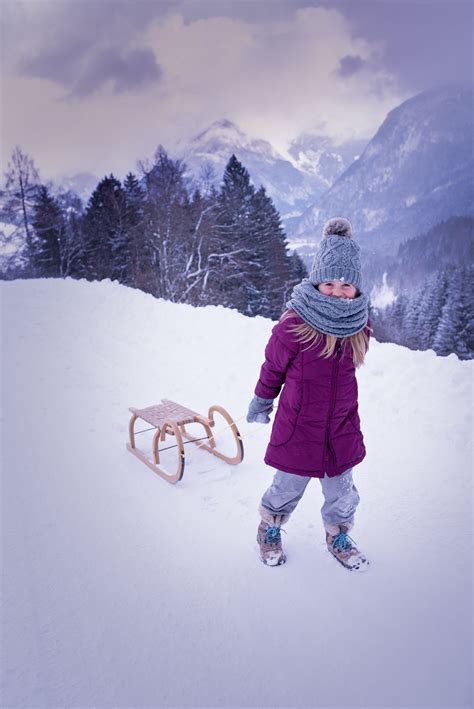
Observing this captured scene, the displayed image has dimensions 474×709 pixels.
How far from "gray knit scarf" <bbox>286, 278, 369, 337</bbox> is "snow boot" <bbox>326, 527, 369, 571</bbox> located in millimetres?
1419

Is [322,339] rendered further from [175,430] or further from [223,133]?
[223,133]

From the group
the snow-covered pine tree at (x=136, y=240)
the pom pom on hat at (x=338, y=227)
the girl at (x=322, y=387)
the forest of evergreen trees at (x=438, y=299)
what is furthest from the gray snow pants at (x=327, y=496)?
the snow-covered pine tree at (x=136, y=240)

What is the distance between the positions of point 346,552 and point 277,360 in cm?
142

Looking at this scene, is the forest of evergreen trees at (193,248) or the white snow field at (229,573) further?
the forest of evergreen trees at (193,248)

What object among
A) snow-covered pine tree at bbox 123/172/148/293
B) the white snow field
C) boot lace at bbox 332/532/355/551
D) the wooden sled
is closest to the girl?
boot lace at bbox 332/532/355/551

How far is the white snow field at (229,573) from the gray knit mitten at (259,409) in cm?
99

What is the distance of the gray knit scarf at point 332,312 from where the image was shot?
7.34ft

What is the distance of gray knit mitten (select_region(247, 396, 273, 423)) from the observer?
2.64 metres

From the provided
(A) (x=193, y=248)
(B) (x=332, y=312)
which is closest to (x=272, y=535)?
(B) (x=332, y=312)

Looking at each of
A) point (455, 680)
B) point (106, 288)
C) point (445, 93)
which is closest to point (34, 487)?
point (455, 680)

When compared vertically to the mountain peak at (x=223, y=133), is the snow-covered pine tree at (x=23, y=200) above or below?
below

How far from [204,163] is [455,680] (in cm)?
2387

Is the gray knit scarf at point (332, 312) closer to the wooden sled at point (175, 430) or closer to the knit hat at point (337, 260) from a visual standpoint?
the knit hat at point (337, 260)

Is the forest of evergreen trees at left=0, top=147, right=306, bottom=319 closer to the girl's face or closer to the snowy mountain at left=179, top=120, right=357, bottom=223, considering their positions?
the snowy mountain at left=179, top=120, right=357, bottom=223
